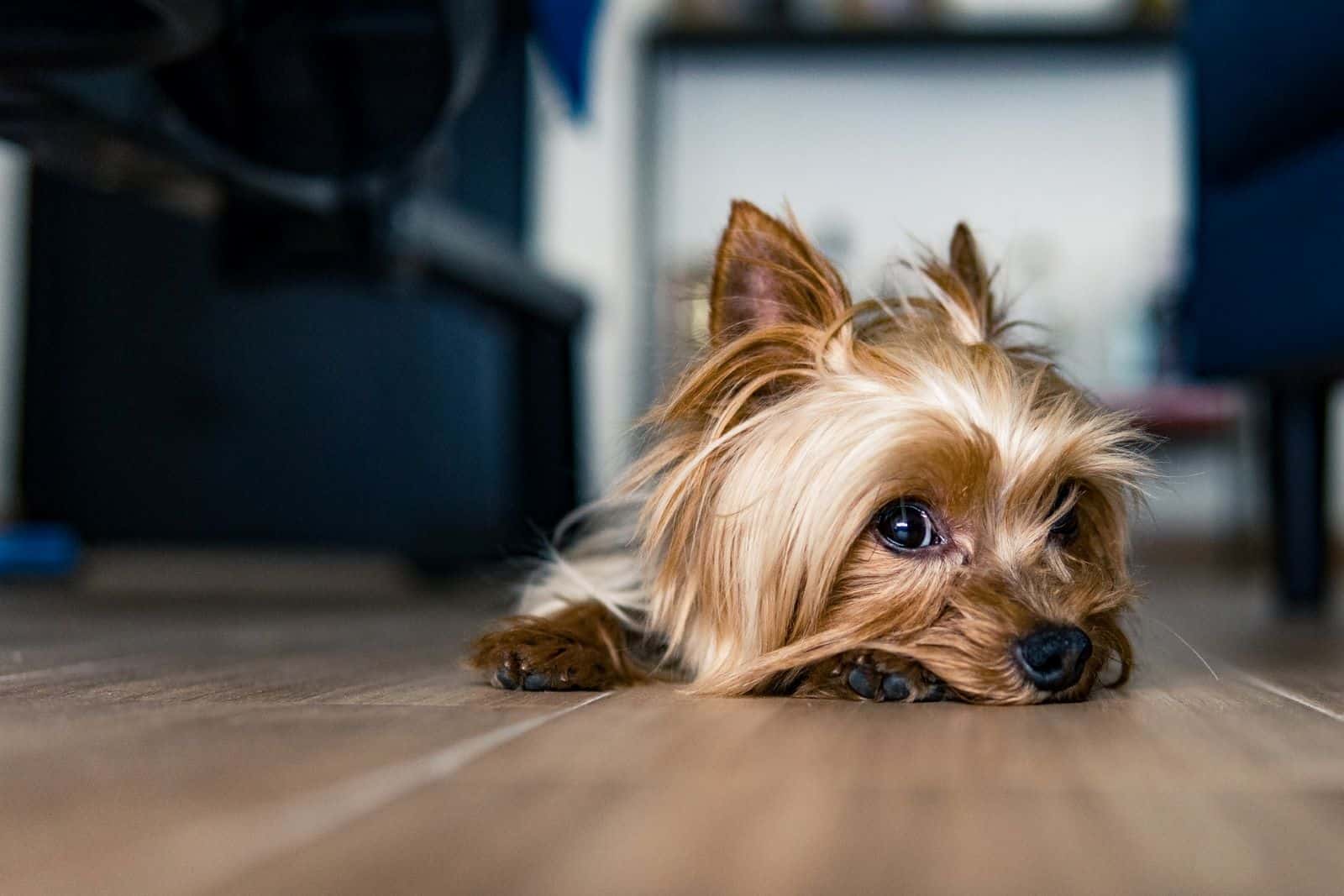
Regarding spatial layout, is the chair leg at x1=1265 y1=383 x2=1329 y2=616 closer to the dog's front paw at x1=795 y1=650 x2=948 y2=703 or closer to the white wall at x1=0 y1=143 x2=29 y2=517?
the dog's front paw at x1=795 y1=650 x2=948 y2=703

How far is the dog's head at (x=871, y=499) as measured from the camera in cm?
104

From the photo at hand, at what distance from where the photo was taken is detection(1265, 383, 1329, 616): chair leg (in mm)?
2395

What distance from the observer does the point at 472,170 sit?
3643 mm

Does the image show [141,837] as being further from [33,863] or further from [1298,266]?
[1298,266]

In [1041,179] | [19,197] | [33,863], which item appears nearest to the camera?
[33,863]

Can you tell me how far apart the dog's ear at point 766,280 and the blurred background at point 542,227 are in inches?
2.0

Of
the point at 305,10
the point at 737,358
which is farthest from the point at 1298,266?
the point at 305,10

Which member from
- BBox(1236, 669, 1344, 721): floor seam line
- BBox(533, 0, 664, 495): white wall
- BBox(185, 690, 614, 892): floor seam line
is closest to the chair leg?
BBox(1236, 669, 1344, 721): floor seam line

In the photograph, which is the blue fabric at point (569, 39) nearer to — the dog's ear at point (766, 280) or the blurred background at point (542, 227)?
the blurred background at point (542, 227)

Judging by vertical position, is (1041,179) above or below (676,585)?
above

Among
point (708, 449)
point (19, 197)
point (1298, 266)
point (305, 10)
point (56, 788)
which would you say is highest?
point (19, 197)

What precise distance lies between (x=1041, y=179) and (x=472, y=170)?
3472 millimetres

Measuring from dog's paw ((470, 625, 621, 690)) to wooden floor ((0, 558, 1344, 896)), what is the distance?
0.10ft

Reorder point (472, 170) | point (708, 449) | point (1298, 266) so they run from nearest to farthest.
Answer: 1. point (708, 449)
2. point (1298, 266)
3. point (472, 170)
